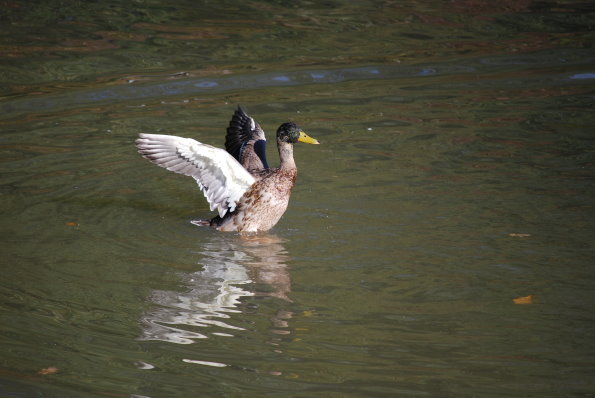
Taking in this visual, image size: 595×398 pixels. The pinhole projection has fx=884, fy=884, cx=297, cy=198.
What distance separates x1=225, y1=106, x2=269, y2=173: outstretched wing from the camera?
8.27 m

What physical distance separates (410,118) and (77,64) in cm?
436

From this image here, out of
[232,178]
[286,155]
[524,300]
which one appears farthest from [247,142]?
[524,300]

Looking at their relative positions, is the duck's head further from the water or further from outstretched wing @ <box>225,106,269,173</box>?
the water

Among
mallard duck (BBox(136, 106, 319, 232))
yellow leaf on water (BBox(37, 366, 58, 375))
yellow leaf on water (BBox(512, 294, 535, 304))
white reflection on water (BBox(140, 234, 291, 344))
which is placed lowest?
yellow leaf on water (BBox(512, 294, 535, 304))

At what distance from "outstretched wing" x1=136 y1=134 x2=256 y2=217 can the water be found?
360 millimetres

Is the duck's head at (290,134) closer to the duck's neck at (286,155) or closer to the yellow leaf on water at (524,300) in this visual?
the duck's neck at (286,155)

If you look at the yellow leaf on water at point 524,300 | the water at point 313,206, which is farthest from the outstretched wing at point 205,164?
the yellow leaf on water at point 524,300

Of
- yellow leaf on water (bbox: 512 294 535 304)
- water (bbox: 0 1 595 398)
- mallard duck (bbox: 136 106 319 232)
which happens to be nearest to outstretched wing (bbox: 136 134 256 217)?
mallard duck (bbox: 136 106 319 232)

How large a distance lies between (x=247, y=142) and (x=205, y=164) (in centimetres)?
126

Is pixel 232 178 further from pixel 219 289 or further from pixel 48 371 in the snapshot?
pixel 48 371

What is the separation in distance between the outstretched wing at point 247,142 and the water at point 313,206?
500 mm

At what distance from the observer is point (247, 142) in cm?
855

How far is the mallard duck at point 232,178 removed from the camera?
23.7 feet

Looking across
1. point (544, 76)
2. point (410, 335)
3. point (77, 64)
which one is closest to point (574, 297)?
point (410, 335)
